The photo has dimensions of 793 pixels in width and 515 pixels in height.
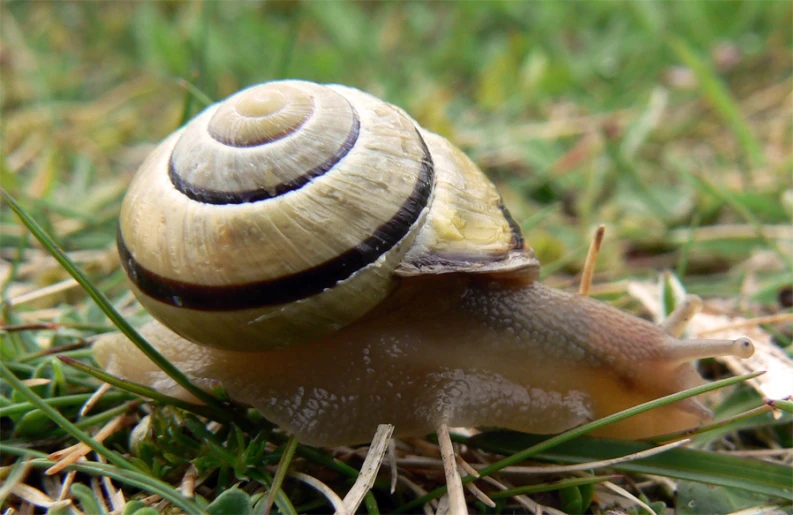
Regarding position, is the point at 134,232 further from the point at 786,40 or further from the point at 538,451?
the point at 786,40

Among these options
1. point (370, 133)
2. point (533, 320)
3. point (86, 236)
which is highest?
point (370, 133)

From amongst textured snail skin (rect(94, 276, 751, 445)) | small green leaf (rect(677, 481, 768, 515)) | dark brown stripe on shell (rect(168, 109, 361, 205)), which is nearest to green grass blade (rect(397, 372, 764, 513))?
textured snail skin (rect(94, 276, 751, 445))

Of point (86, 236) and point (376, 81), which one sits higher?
point (376, 81)

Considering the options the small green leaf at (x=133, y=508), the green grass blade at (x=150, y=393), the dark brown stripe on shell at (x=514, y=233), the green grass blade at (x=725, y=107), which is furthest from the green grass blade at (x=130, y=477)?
the green grass blade at (x=725, y=107)

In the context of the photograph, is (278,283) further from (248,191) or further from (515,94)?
(515,94)

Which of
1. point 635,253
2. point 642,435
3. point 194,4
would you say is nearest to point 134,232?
point 642,435

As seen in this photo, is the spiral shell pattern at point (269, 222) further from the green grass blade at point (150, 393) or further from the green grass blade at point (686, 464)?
the green grass blade at point (686, 464)

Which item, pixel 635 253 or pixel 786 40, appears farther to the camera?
pixel 786 40
